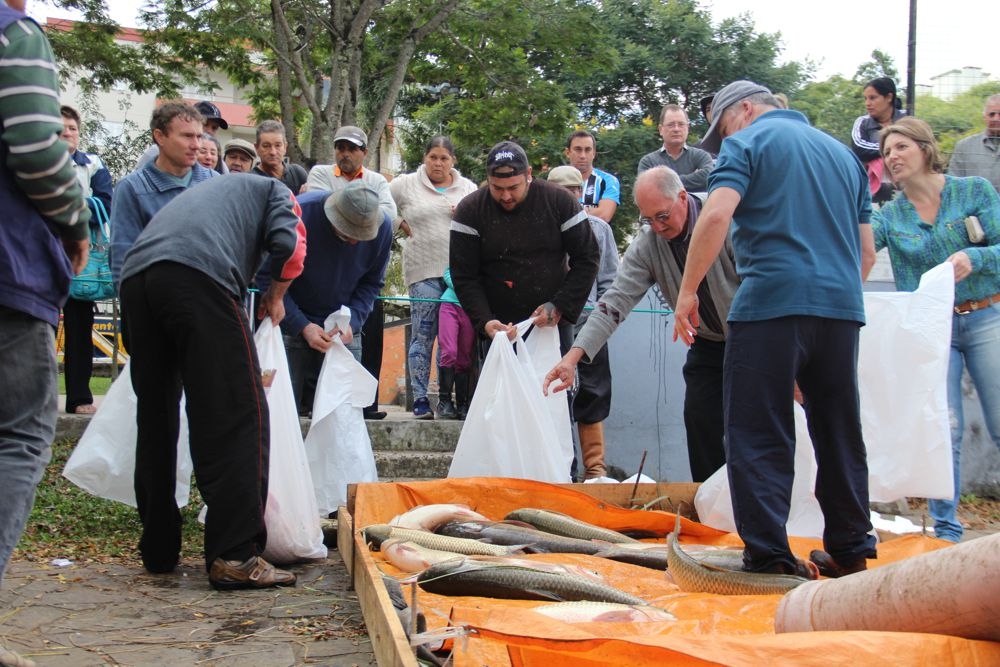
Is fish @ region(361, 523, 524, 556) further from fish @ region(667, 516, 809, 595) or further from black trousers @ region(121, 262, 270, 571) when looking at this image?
fish @ region(667, 516, 809, 595)

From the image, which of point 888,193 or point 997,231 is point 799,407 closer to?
point 997,231

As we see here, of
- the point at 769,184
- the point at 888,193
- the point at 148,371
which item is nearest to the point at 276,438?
the point at 148,371

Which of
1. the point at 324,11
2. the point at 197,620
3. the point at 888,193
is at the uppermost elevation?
the point at 324,11

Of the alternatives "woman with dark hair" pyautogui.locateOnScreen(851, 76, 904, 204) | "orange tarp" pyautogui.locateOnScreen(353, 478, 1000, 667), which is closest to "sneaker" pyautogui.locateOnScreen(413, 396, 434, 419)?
"orange tarp" pyautogui.locateOnScreen(353, 478, 1000, 667)

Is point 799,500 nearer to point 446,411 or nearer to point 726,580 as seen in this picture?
point 726,580

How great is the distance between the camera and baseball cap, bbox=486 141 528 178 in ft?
20.9

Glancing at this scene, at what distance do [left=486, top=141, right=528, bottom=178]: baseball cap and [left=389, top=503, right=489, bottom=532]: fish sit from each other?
2.32 meters

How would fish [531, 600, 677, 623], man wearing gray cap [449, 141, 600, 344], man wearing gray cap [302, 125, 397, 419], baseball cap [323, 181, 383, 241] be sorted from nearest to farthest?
fish [531, 600, 677, 623] → baseball cap [323, 181, 383, 241] → man wearing gray cap [449, 141, 600, 344] → man wearing gray cap [302, 125, 397, 419]

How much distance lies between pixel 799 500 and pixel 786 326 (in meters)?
1.51

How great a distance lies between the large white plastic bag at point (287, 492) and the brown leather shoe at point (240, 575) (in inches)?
13.9

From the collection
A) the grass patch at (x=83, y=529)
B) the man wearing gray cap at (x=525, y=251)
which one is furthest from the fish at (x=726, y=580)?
the man wearing gray cap at (x=525, y=251)

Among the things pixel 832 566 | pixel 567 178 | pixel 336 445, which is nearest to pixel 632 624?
pixel 832 566

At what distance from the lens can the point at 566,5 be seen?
16.2 metres

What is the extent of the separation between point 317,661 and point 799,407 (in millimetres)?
2880
